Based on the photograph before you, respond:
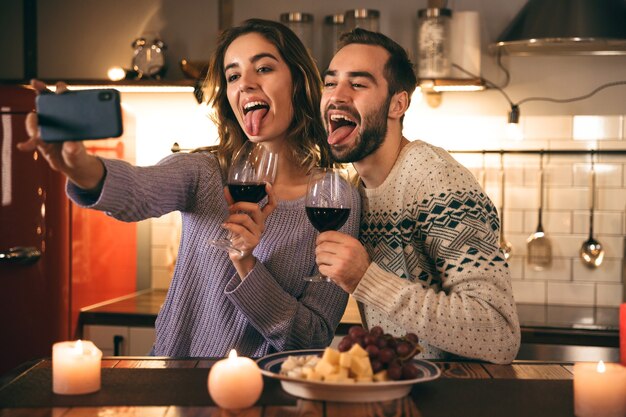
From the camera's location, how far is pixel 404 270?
1.97 meters

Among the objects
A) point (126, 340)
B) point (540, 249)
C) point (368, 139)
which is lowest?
point (126, 340)

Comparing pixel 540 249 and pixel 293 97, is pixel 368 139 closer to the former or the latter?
pixel 293 97

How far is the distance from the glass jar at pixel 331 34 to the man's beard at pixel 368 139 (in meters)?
1.57

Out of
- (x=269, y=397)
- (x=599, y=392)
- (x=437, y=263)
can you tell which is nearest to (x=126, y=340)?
(x=437, y=263)

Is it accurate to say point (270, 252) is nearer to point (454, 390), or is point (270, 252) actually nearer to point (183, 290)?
point (183, 290)

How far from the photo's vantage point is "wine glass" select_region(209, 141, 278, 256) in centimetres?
176

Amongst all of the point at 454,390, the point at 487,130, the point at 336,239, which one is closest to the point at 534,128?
the point at 487,130

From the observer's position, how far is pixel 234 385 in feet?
4.33

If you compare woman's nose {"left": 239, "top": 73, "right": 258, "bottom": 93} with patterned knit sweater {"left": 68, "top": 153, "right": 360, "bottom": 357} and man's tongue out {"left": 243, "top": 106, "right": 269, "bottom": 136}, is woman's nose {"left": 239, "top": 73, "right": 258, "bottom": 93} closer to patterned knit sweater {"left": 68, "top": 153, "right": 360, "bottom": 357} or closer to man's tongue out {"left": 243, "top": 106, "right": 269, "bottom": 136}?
man's tongue out {"left": 243, "top": 106, "right": 269, "bottom": 136}

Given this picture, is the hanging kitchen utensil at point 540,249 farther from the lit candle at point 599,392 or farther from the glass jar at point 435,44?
the lit candle at point 599,392

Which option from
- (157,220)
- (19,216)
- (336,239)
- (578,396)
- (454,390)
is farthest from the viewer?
(157,220)

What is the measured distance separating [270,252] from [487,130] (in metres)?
2.00

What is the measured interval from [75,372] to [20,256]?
7.01 ft

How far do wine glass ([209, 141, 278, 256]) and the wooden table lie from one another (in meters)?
0.34
